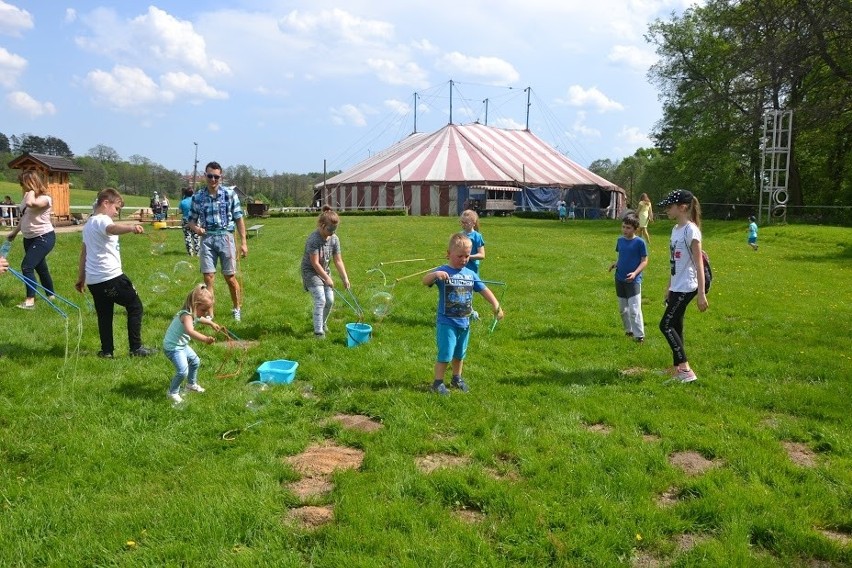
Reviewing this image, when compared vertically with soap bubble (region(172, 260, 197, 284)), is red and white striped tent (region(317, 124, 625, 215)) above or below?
above

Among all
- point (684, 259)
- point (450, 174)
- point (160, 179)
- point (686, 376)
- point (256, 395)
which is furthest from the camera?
point (160, 179)

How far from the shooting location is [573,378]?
21.4ft

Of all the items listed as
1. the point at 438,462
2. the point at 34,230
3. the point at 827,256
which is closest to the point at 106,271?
the point at 34,230

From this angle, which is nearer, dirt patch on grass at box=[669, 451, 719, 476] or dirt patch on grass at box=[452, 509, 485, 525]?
dirt patch on grass at box=[452, 509, 485, 525]

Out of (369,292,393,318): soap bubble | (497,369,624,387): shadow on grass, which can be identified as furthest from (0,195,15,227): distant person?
(497,369,624,387): shadow on grass

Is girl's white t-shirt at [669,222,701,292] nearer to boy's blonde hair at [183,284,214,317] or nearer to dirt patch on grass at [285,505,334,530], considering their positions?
dirt patch on grass at [285,505,334,530]

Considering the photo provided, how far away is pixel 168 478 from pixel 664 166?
48.4m

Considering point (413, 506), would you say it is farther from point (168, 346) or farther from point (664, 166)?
point (664, 166)

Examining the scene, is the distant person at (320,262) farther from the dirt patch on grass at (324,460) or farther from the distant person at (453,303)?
the dirt patch on grass at (324,460)

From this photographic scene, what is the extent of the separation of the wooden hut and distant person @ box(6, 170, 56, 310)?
73.5ft

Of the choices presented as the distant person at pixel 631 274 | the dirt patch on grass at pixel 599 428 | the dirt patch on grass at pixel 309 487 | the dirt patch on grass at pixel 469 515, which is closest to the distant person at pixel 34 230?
the dirt patch on grass at pixel 309 487

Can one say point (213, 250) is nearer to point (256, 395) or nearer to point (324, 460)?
point (256, 395)

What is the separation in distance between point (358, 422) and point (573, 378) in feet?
8.17

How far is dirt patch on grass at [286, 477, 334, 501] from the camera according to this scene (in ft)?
13.3
